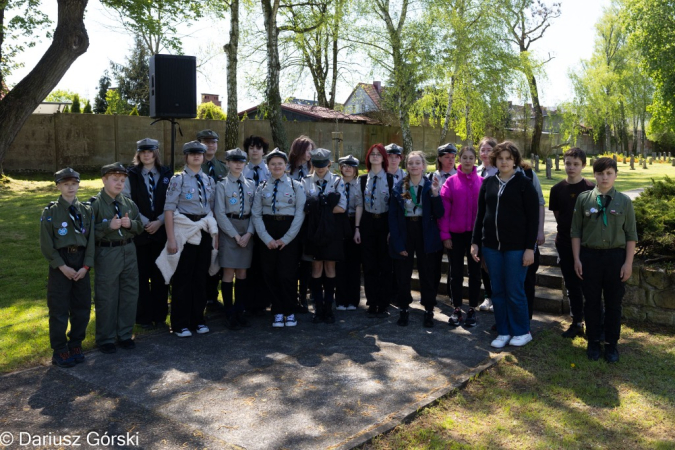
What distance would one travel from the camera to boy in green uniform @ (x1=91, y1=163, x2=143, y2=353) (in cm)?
543

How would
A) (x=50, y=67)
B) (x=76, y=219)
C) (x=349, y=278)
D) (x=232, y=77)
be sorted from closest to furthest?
(x=76, y=219) < (x=349, y=278) < (x=50, y=67) < (x=232, y=77)

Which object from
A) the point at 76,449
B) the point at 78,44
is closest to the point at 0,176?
the point at 78,44

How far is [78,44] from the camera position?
33.2 ft

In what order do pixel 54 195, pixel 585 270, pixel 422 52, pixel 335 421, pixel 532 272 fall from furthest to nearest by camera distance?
pixel 422 52 < pixel 54 195 < pixel 532 272 < pixel 585 270 < pixel 335 421

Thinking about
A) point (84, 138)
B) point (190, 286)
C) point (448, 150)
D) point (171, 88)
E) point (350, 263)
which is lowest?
point (190, 286)

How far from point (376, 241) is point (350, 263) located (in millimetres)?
457

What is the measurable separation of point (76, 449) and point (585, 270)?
4.35 meters

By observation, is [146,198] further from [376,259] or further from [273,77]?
[273,77]

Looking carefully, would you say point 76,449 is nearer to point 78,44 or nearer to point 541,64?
point 78,44

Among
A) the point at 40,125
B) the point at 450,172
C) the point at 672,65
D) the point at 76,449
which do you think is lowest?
the point at 76,449

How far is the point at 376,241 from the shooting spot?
686cm

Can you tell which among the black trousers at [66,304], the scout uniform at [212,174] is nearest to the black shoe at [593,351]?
the scout uniform at [212,174]

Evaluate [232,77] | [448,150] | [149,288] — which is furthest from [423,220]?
[232,77]

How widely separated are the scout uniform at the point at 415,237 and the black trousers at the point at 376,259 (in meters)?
0.30
